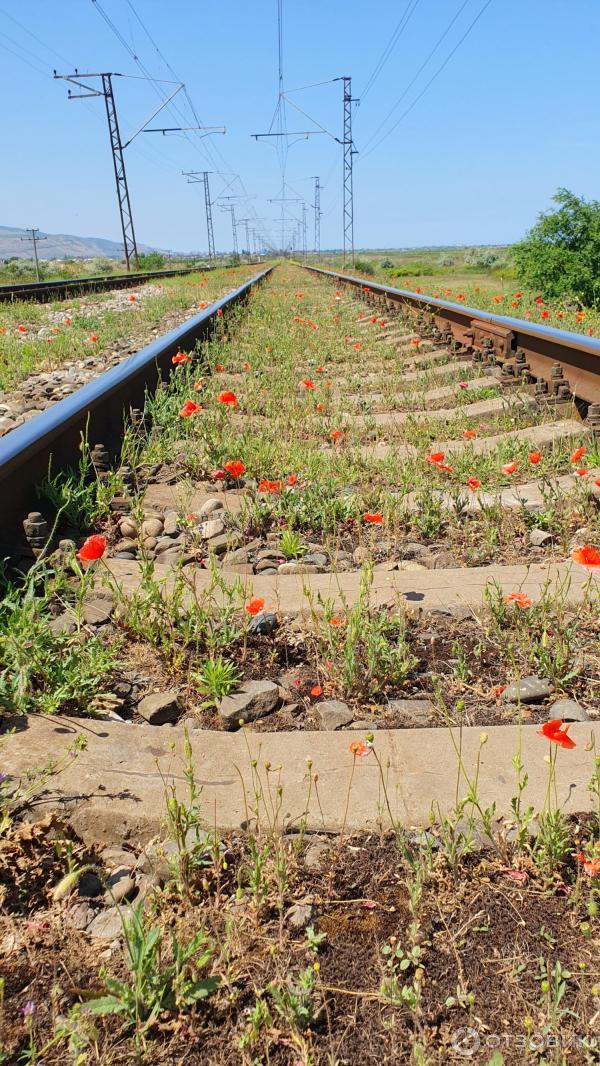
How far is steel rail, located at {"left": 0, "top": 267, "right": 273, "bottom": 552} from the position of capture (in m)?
2.91

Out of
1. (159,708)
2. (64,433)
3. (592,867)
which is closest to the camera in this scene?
(592,867)

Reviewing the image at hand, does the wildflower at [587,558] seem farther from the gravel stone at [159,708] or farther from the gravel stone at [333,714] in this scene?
the gravel stone at [159,708]

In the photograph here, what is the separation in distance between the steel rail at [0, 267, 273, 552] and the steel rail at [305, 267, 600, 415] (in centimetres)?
270

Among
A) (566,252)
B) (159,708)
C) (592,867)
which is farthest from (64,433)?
(566,252)

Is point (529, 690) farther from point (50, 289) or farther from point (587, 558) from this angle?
point (50, 289)

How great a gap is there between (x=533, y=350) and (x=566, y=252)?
7642 millimetres

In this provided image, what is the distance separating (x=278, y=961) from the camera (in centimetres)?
136

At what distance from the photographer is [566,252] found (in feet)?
40.9

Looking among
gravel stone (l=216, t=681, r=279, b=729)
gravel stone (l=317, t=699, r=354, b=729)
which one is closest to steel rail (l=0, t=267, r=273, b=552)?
gravel stone (l=216, t=681, r=279, b=729)

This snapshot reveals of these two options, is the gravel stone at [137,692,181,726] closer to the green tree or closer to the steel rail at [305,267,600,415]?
the steel rail at [305,267,600,415]

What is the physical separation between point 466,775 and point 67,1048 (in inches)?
36.9

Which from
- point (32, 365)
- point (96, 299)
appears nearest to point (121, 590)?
point (32, 365)

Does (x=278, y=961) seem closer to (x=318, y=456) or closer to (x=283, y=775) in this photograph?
(x=283, y=775)

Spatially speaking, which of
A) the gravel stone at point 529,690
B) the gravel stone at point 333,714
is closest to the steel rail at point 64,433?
the gravel stone at point 333,714
